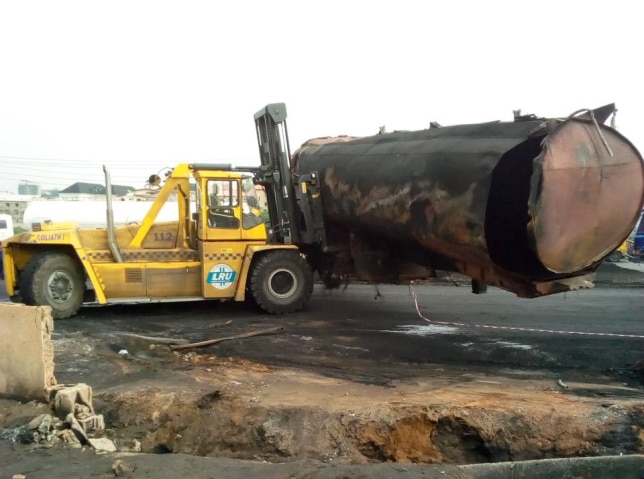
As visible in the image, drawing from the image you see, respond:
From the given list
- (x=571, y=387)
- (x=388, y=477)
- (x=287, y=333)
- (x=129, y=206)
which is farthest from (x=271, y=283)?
(x=129, y=206)

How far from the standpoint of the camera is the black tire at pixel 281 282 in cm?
1026

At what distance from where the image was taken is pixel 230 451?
493cm

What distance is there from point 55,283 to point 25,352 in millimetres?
4772

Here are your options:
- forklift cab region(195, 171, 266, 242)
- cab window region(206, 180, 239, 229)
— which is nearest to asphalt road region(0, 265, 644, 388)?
forklift cab region(195, 171, 266, 242)

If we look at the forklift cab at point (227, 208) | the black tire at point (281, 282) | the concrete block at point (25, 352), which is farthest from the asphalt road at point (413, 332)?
the forklift cab at point (227, 208)

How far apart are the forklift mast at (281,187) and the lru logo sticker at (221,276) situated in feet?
3.16

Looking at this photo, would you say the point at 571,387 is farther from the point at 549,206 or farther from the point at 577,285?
the point at 549,206

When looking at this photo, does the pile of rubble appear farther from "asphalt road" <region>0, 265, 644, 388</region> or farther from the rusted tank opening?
the rusted tank opening

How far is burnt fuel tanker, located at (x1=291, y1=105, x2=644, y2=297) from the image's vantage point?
560 centimetres

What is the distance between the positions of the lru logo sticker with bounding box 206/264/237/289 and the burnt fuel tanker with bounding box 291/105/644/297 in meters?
3.59

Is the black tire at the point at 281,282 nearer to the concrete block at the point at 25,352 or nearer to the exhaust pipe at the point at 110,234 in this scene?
the exhaust pipe at the point at 110,234

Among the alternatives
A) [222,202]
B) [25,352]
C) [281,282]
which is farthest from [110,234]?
[25,352]

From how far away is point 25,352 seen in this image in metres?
5.41

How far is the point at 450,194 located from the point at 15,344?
437 centimetres
